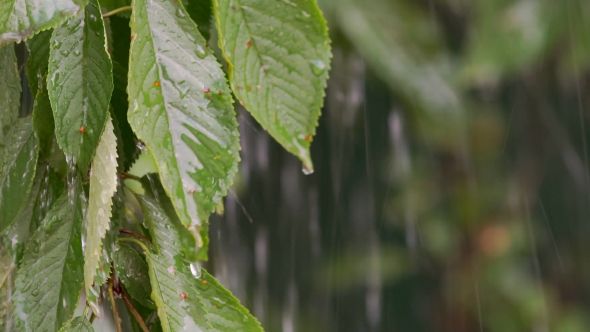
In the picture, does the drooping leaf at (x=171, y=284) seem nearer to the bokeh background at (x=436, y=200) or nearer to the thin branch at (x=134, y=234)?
the thin branch at (x=134, y=234)

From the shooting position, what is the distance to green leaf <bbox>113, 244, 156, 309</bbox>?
11.3 inches

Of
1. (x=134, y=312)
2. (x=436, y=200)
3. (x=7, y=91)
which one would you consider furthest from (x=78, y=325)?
(x=436, y=200)

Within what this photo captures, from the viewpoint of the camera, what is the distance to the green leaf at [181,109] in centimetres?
21

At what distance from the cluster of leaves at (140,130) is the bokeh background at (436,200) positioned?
0.26 m

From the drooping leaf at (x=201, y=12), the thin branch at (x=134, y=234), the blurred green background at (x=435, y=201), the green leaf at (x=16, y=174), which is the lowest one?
the blurred green background at (x=435, y=201)

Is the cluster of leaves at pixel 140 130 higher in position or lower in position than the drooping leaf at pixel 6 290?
higher

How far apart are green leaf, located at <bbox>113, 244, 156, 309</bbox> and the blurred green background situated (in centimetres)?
27

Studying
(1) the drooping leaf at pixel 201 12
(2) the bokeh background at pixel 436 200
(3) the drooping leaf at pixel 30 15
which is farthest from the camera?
(2) the bokeh background at pixel 436 200

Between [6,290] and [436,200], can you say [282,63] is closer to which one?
[6,290]

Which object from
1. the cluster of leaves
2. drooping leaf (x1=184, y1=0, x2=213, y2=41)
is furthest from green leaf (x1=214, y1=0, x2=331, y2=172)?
drooping leaf (x1=184, y1=0, x2=213, y2=41)

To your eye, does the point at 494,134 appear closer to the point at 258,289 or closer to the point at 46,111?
the point at 258,289

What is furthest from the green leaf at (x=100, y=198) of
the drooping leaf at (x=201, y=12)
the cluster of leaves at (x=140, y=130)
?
the drooping leaf at (x=201, y=12)

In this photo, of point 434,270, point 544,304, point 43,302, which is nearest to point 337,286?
point 434,270

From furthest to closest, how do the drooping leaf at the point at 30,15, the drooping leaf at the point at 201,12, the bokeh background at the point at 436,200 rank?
the bokeh background at the point at 436,200, the drooping leaf at the point at 201,12, the drooping leaf at the point at 30,15
